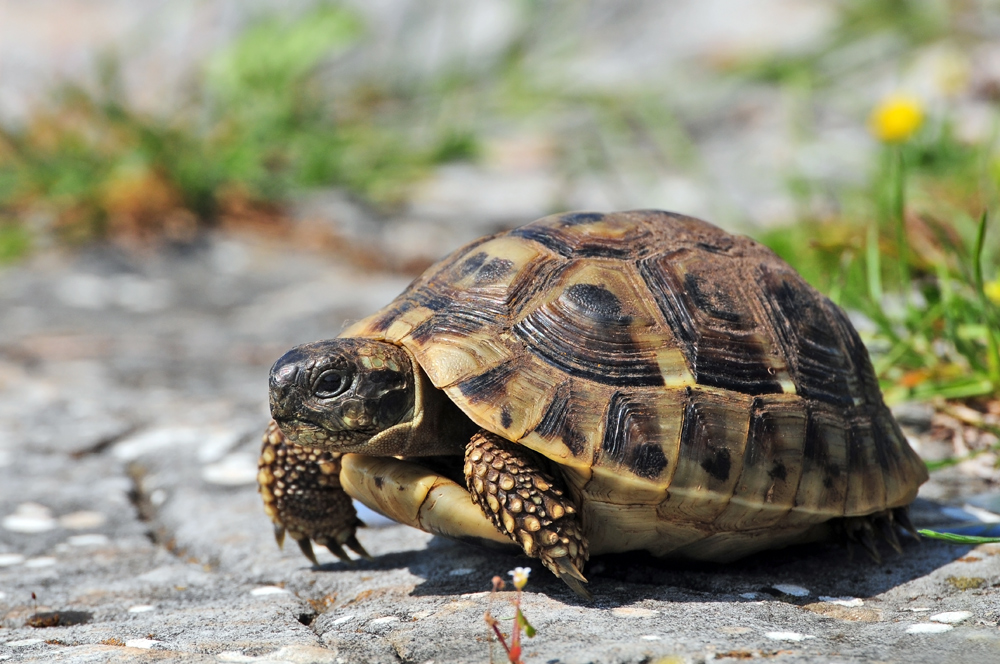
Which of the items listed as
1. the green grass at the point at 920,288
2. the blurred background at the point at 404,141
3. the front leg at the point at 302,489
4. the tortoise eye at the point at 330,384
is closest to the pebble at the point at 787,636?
the tortoise eye at the point at 330,384

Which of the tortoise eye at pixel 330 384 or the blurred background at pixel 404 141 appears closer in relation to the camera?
the tortoise eye at pixel 330 384

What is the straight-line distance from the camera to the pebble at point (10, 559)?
2.47m

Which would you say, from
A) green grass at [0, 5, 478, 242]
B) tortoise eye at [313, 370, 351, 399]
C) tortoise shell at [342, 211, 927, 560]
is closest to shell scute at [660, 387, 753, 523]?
tortoise shell at [342, 211, 927, 560]

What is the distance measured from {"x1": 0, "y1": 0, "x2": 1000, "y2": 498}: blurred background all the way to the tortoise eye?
2205 millimetres

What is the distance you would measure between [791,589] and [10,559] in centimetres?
199

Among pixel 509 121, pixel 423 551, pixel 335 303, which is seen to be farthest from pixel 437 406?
A: pixel 509 121

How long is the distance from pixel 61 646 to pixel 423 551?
3.00 ft

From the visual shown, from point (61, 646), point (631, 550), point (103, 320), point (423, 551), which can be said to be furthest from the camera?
point (103, 320)

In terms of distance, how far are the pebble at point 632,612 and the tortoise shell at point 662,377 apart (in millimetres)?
209

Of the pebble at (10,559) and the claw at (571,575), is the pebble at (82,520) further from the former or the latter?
the claw at (571,575)

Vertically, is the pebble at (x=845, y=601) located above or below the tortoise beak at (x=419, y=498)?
below

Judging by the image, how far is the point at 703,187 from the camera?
Answer: 627cm

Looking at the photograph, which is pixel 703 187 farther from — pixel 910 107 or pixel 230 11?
pixel 230 11

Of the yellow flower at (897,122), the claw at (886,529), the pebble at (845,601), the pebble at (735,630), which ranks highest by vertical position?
the yellow flower at (897,122)
